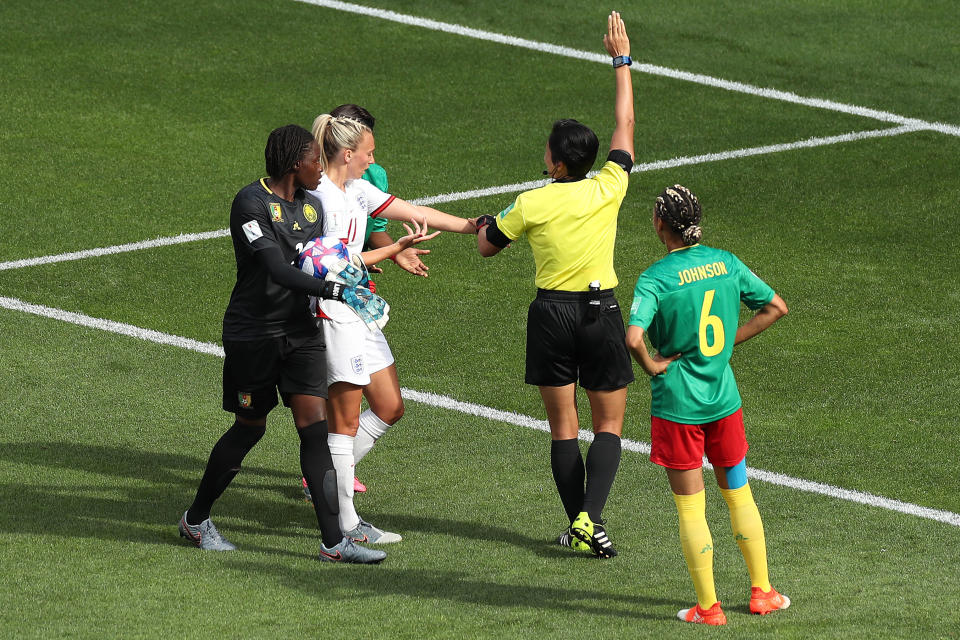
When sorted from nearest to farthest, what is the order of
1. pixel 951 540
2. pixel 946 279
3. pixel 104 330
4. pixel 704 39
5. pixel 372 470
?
pixel 951 540, pixel 372 470, pixel 104 330, pixel 946 279, pixel 704 39

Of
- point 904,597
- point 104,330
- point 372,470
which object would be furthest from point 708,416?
point 104,330

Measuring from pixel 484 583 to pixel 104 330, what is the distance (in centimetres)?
529

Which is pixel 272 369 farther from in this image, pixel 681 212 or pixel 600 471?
pixel 681 212

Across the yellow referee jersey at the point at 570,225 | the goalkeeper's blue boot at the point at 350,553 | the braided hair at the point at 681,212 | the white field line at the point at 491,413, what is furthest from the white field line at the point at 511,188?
the braided hair at the point at 681,212

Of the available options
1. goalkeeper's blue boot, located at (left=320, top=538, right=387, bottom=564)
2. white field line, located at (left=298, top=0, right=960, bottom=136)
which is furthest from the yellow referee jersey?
white field line, located at (left=298, top=0, right=960, bottom=136)

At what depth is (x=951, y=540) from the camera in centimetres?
781

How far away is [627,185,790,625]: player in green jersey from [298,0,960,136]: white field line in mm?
11008

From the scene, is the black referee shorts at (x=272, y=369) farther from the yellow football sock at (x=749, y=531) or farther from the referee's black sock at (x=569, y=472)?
the yellow football sock at (x=749, y=531)

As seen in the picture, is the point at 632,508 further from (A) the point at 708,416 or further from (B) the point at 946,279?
(B) the point at 946,279

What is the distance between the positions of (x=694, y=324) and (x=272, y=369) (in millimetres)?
2071

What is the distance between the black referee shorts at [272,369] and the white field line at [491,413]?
8.37ft

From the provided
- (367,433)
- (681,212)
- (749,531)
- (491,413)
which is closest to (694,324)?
(681,212)

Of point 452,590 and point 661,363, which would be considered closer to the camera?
point 661,363

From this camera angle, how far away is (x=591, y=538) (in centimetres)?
753
